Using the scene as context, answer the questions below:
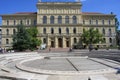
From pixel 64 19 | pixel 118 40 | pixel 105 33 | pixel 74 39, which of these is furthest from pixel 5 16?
pixel 118 40

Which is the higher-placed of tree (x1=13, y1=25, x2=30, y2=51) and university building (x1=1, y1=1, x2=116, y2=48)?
university building (x1=1, y1=1, x2=116, y2=48)

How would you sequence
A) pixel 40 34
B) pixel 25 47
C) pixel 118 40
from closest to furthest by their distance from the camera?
1. pixel 25 47
2. pixel 40 34
3. pixel 118 40

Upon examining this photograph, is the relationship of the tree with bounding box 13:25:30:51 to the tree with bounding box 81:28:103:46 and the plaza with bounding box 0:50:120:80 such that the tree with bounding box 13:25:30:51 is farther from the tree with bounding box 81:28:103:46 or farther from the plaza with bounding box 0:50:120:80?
the tree with bounding box 81:28:103:46

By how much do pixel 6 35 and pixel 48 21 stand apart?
16.8 meters

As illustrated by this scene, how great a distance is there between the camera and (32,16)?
226 ft

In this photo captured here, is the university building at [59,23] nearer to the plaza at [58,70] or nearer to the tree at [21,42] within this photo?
the tree at [21,42]

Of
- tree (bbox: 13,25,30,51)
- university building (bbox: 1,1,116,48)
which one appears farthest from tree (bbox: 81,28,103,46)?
tree (bbox: 13,25,30,51)

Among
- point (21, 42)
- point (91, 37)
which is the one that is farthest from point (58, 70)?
point (91, 37)

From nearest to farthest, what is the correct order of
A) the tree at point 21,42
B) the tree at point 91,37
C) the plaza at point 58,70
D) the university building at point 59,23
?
the plaza at point 58,70 → the tree at point 21,42 → the tree at point 91,37 → the university building at point 59,23

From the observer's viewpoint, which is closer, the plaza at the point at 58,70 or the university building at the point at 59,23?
the plaza at the point at 58,70

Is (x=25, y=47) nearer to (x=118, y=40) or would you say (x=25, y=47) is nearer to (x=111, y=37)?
(x=111, y=37)

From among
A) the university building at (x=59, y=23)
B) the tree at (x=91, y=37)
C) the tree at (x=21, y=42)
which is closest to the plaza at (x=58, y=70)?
the tree at (x=21, y=42)

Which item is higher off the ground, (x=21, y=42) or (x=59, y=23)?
(x=59, y=23)

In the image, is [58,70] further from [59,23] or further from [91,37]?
[59,23]
